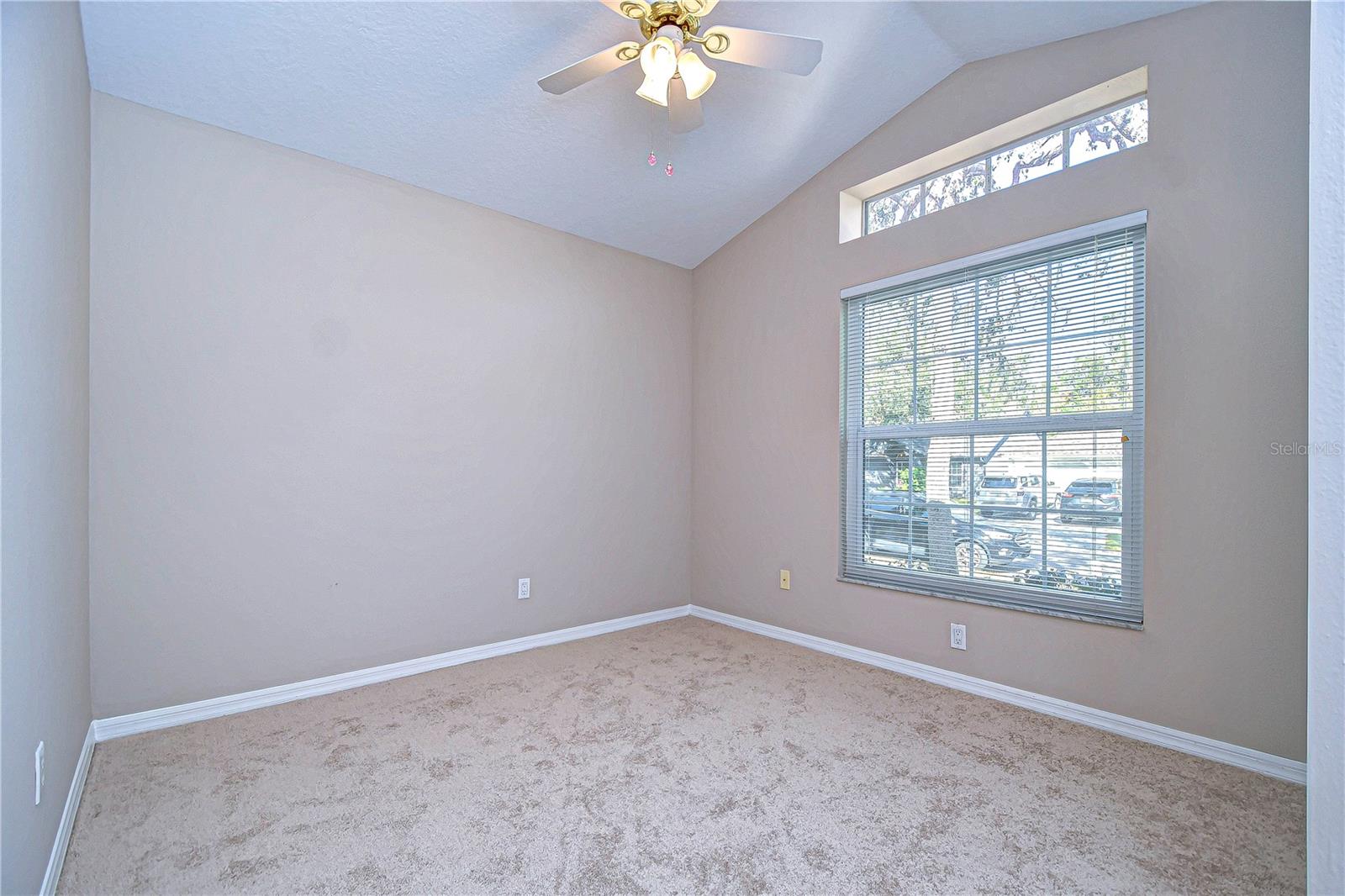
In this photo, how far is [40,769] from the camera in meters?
1.55

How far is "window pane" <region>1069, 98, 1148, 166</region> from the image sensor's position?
262 cm

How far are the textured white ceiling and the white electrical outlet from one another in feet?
7.87

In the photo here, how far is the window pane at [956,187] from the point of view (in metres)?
3.14

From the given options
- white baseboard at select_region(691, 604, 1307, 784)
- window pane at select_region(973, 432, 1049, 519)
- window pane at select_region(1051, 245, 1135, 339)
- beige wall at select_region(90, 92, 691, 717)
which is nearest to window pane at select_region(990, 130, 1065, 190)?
window pane at select_region(1051, 245, 1135, 339)

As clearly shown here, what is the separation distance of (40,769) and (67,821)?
17.2 inches

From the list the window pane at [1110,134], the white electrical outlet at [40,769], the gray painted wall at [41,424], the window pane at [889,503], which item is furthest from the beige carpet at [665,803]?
the window pane at [1110,134]

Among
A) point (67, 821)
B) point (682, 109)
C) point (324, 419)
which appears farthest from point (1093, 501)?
point (67, 821)

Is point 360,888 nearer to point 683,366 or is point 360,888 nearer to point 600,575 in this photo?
point 600,575

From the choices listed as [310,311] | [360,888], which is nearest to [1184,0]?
[310,311]

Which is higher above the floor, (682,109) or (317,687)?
(682,109)

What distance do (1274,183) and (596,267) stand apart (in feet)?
10.8

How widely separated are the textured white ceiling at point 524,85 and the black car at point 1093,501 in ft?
6.38

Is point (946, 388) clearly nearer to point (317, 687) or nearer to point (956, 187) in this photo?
point (956, 187)

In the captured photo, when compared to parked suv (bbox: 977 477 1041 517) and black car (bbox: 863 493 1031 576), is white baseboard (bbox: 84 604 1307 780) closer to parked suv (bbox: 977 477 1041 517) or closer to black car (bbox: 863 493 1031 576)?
black car (bbox: 863 493 1031 576)
